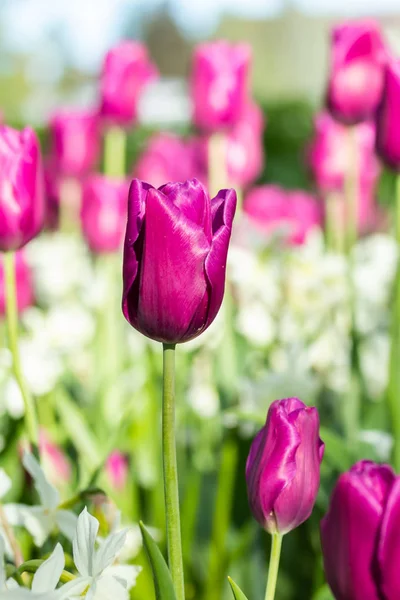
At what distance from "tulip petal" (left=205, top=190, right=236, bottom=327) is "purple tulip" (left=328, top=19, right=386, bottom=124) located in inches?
33.0

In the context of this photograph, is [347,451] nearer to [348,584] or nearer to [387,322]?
[348,584]

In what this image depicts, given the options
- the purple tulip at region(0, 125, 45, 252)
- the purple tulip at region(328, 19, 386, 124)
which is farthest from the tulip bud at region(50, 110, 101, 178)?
the purple tulip at region(0, 125, 45, 252)

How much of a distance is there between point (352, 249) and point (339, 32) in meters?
0.35

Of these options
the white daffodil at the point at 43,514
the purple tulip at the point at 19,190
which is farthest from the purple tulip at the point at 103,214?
the white daffodil at the point at 43,514

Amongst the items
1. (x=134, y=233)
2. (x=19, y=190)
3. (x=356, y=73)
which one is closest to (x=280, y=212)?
(x=356, y=73)

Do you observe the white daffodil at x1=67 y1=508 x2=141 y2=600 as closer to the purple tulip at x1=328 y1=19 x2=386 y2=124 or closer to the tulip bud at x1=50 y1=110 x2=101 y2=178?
the purple tulip at x1=328 y1=19 x2=386 y2=124

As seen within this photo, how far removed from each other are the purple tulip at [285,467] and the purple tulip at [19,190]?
36cm

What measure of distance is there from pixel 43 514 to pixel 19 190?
0.29m

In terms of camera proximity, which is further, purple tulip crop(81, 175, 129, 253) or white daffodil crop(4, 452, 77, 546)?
purple tulip crop(81, 175, 129, 253)

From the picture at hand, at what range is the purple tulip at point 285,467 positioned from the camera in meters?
0.58

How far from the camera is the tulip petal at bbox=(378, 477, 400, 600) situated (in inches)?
20.8

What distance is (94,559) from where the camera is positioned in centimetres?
57

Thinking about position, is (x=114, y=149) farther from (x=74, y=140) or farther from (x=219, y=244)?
(x=219, y=244)

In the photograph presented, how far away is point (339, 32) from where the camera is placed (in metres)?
1.45
